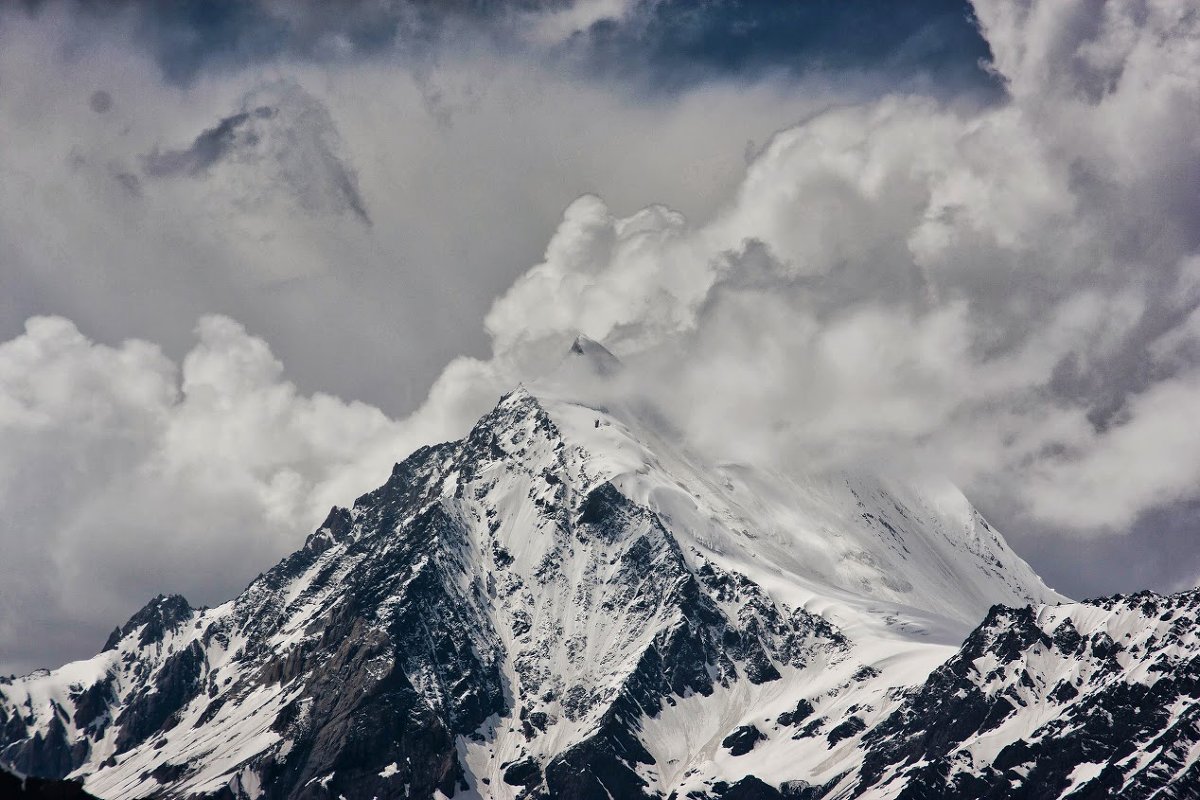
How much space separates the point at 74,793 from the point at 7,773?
34.3ft

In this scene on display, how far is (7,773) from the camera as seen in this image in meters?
146

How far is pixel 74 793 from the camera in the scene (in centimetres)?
15525
